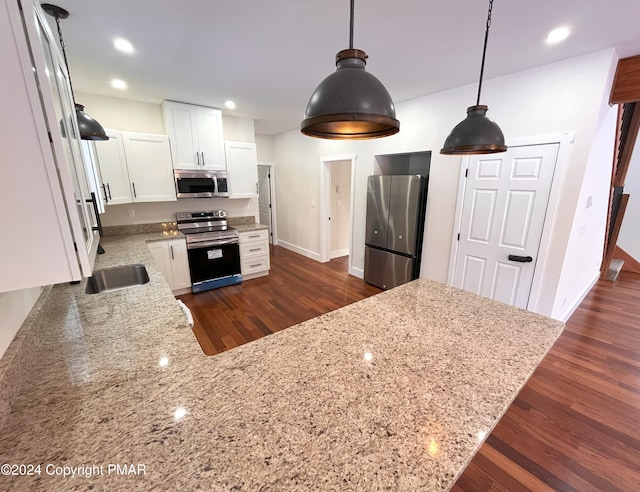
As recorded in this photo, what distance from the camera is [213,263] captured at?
3.83 metres

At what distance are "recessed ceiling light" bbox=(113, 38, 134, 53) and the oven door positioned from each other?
84.7 inches

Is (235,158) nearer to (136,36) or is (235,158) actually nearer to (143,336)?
(136,36)

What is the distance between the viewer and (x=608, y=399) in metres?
1.98

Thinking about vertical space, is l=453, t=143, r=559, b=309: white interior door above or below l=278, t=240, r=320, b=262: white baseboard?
above

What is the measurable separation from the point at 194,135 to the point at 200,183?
65 centimetres

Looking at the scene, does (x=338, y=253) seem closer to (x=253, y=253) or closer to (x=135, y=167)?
(x=253, y=253)

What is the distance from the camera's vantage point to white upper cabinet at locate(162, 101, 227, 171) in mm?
3434

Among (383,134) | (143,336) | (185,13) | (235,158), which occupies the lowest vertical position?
(143,336)

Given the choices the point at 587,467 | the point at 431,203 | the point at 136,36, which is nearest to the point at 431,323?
the point at 587,467

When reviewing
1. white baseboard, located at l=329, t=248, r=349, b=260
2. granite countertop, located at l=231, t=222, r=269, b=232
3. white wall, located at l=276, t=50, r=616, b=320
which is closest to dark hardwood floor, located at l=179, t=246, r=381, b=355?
white baseboard, located at l=329, t=248, r=349, b=260

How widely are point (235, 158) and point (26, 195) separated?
11.7 ft

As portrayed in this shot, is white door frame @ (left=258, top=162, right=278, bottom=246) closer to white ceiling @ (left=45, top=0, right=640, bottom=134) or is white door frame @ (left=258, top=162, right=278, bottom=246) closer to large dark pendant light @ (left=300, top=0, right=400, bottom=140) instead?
white ceiling @ (left=45, top=0, right=640, bottom=134)

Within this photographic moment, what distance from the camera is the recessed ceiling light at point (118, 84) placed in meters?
2.78
